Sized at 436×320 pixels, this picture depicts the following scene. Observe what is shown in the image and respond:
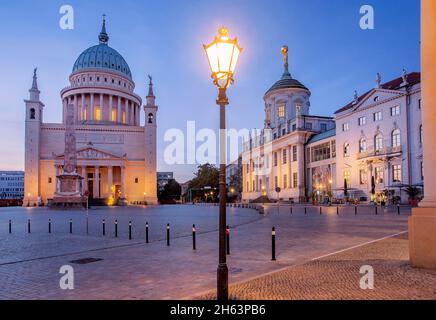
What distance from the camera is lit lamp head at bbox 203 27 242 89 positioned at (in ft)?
23.2

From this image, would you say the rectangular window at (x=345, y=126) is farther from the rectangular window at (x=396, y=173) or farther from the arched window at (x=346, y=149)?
the rectangular window at (x=396, y=173)

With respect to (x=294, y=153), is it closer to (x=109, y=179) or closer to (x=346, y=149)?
(x=346, y=149)

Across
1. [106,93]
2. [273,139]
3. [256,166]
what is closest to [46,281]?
[273,139]

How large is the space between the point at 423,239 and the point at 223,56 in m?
6.67

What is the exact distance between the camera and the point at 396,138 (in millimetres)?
56625

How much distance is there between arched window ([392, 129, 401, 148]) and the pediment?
4.99 meters

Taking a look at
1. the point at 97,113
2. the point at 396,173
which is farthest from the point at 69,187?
the point at 97,113

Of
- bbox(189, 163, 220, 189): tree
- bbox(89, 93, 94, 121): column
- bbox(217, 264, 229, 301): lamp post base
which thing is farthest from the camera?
bbox(189, 163, 220, 189): tree

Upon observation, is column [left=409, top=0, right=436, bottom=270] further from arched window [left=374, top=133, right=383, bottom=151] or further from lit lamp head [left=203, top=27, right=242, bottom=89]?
arched window [left=374, top=133, right=383, bottom=151]

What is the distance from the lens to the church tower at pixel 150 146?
10706 cm

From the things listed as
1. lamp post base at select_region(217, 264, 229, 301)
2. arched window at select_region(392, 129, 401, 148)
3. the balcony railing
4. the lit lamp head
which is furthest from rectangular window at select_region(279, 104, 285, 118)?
lamp post base at select_region(217, 264, 229, 301)
